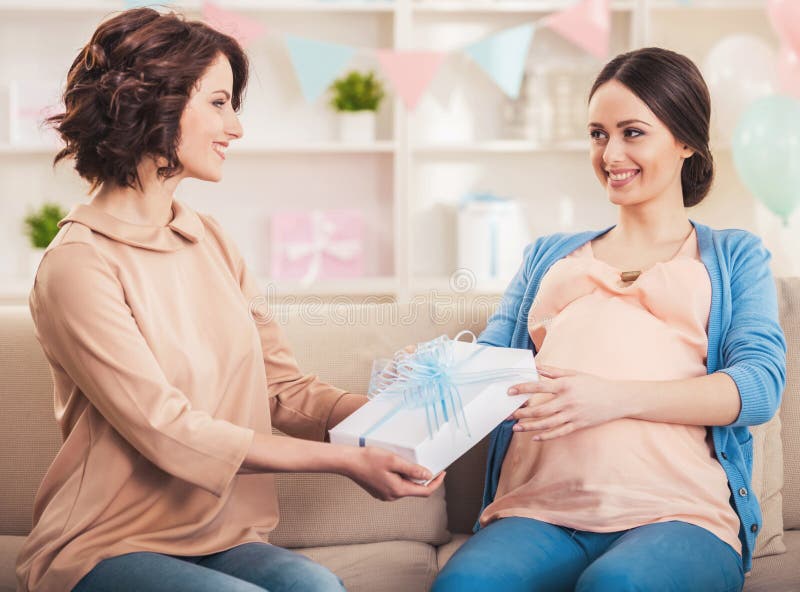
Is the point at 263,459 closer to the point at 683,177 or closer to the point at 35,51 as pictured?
the point at 683,177

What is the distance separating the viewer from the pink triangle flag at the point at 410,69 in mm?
3615

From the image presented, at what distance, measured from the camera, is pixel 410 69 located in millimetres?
3635

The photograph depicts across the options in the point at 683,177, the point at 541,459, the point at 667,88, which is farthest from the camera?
the point at 683,177

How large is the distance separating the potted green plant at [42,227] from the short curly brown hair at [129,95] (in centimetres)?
240

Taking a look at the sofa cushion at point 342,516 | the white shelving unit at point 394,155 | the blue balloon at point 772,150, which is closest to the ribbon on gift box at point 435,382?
the sofa cushion at point 342,516

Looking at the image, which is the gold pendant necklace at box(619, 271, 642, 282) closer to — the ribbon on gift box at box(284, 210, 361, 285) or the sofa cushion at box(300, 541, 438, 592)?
the sofa cushion at box(300, 541, 438, 592)

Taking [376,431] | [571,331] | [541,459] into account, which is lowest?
[541,459]

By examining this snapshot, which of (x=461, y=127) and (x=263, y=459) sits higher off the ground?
(x=461, y=127)

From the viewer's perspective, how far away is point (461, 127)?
4000 millimetres

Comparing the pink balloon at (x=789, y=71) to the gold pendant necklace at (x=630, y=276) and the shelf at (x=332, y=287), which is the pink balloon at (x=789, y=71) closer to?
the shelf at (x=332, y=287)

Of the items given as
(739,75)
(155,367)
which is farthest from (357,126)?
(155,367)

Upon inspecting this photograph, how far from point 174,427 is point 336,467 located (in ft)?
0.77

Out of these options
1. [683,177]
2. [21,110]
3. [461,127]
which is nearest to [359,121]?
[461,127]

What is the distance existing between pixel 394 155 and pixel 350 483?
2.25 metres
